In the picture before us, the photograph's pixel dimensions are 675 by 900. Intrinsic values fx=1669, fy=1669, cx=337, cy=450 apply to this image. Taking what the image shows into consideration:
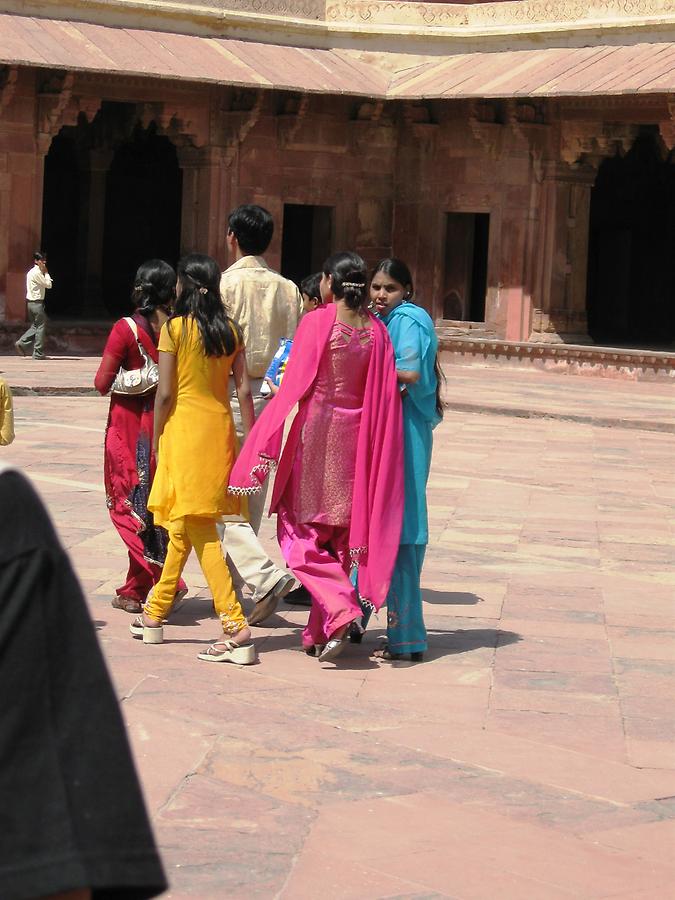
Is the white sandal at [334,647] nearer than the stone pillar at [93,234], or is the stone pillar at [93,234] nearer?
the white sandal at [334,647]

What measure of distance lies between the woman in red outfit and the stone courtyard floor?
0.21 meters

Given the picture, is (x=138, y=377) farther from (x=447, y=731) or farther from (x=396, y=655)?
(x=447, y=731)

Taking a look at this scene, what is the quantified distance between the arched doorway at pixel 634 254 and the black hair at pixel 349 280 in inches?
763

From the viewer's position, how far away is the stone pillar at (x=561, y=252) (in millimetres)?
21016

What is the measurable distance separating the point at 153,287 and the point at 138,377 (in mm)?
349

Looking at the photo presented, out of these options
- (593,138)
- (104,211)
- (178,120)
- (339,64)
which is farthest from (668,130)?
(104,211)

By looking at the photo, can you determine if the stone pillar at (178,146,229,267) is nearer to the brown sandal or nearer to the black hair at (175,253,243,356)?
the brown sandal

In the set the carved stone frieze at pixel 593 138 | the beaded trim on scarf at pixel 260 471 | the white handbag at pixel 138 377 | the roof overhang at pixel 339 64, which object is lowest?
the beaded trim on scarf at pixel 260 471

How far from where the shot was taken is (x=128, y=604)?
638 centimetres

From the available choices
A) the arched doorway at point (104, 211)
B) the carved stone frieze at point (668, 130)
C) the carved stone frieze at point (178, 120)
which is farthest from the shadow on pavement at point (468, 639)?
the arched doorway at point (104, 211)

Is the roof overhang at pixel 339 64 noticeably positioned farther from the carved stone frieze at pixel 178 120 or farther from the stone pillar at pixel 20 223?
the stone pillar at pixel 20 223

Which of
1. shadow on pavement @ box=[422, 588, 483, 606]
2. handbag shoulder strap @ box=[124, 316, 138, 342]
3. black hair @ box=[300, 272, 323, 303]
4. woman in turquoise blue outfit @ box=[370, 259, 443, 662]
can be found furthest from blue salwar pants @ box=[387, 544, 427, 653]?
black hair @ box=[300, 272, 323, 303]

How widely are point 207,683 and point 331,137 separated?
56.0 ft

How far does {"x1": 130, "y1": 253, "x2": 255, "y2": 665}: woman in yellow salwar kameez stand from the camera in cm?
571
